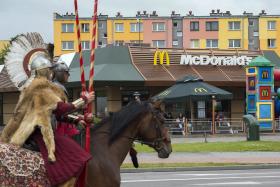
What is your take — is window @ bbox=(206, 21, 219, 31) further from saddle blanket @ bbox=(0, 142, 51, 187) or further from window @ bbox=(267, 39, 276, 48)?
saddle blanket @ bbox=(0, 142, 51, 187)

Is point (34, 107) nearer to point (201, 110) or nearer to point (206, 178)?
point (206, 178)

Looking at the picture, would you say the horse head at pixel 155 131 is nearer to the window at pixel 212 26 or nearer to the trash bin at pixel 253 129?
the trash bin at pixel 253 129

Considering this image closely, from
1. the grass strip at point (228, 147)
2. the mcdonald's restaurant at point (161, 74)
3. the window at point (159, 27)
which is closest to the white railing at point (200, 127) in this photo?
the mcdonald's restaurant at point (161, 74)

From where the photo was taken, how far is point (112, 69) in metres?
40.0

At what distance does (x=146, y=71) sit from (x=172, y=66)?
7.31ft

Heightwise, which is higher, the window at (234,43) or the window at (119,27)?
the window at (119,27)

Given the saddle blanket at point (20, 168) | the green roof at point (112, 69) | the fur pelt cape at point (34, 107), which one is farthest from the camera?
the green roof at point (112, 69)

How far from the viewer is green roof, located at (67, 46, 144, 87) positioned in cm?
3881

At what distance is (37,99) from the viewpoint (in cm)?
650

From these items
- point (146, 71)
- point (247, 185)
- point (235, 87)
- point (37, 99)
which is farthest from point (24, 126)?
point (235, 87)

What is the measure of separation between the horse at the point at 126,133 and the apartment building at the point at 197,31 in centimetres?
7903

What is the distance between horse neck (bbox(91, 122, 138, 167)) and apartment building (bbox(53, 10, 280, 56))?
79140mm

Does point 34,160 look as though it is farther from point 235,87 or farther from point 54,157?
point 235,87

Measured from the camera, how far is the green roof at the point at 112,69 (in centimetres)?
3881
